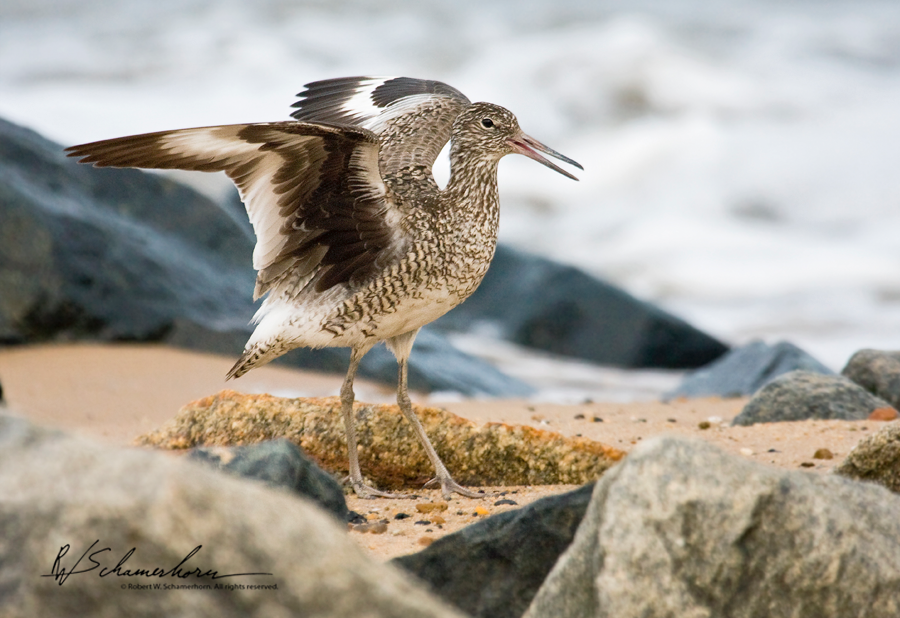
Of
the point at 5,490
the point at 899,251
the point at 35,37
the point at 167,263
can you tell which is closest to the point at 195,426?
the point at 5,490

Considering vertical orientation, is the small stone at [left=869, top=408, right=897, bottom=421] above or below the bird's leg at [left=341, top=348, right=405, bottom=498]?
above

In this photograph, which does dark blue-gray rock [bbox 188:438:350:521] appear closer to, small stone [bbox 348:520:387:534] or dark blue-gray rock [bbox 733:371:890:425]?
small stone [bbox 348:520:387:534]

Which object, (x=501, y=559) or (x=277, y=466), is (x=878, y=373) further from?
(x=277, y=466)

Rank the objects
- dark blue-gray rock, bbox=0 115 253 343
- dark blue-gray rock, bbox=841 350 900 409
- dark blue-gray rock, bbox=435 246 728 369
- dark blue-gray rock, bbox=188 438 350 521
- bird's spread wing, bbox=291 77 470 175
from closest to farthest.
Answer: dark blue-gray rock, bbox=188 438 350 521 < bird's spread wing, bbox=291 77 470 175 < dark blue-gray rock, bbox=841 350 900 409 < dark blue-gray rock, bbox=0 115 253 343 < dark blue-gray rock, bbox=435 246 728 369

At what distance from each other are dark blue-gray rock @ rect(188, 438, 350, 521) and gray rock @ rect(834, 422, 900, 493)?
1862 mm

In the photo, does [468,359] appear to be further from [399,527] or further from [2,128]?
[399,527]

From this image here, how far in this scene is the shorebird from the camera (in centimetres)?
409

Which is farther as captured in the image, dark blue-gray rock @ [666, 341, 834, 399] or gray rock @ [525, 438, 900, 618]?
dark blue-gray rock @ [666, 341, 834, 399]

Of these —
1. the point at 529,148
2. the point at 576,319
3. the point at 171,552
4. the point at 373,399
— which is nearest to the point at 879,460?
the point at 529,148

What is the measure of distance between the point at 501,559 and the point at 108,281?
6.19 m

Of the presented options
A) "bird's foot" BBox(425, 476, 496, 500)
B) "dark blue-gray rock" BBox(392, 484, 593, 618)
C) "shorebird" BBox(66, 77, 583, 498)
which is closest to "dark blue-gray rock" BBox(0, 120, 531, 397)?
"shorebird" BBox(66, 77, 583, 498)

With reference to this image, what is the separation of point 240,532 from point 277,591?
0.13 m

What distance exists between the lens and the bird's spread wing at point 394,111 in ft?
17.4
